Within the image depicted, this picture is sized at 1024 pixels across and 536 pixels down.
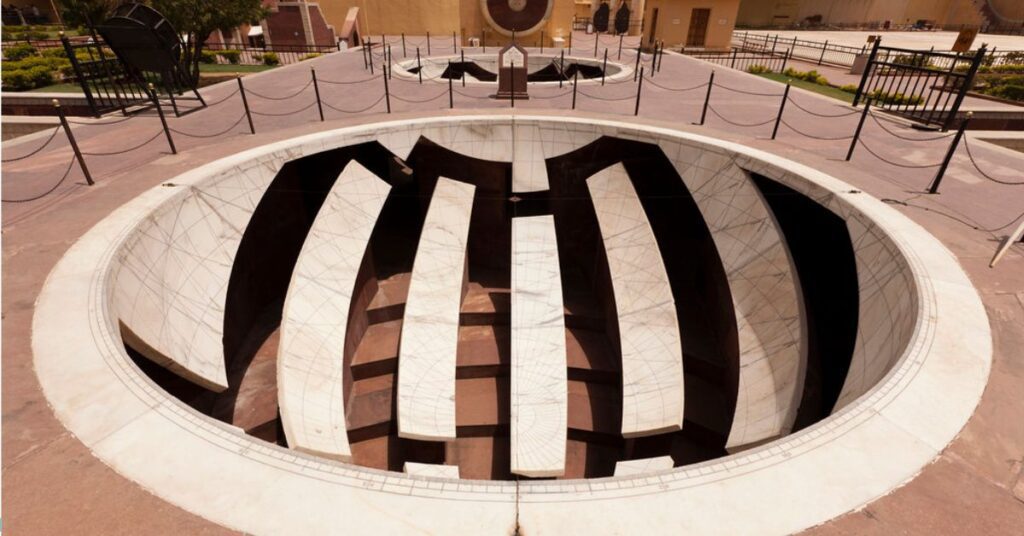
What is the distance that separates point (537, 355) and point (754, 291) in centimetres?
588

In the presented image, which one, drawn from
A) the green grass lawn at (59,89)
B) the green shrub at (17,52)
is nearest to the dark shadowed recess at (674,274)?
the green grass lawn at (59,89)

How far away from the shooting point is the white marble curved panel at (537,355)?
35.0ft

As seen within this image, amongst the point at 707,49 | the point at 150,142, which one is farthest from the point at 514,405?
the point at 707,49

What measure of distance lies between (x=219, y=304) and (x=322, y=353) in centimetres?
261

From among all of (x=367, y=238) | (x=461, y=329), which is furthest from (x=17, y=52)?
(x=461, y=329)

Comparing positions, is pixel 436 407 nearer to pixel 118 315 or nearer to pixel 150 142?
pixel 118 315

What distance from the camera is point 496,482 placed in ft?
15.6

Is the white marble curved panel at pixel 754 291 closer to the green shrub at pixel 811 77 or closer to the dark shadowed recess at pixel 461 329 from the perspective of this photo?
the dark shadowed recess at pixel 461 329

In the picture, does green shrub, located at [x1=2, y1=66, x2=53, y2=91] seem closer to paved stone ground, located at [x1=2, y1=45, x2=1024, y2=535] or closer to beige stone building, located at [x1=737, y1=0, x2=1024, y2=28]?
paved stone ground, located at [x1=2, y1=45, x2=1024, y2=535]

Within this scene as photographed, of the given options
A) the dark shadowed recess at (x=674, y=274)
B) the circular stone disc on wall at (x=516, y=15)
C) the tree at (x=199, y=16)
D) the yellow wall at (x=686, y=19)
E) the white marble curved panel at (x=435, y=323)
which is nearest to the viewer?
Result: the white marble curved panel at (x=435, y=323)

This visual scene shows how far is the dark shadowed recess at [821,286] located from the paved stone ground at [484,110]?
3.99 ft

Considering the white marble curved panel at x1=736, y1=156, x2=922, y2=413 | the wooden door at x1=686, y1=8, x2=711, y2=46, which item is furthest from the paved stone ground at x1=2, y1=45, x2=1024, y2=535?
the wooden door at x1=686, y1=8, x2=711, y2=46

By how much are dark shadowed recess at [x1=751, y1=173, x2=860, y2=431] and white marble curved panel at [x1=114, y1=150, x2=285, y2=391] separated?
12382 millimetres

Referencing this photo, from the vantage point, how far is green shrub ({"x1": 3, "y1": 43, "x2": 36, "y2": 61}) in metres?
27.8
